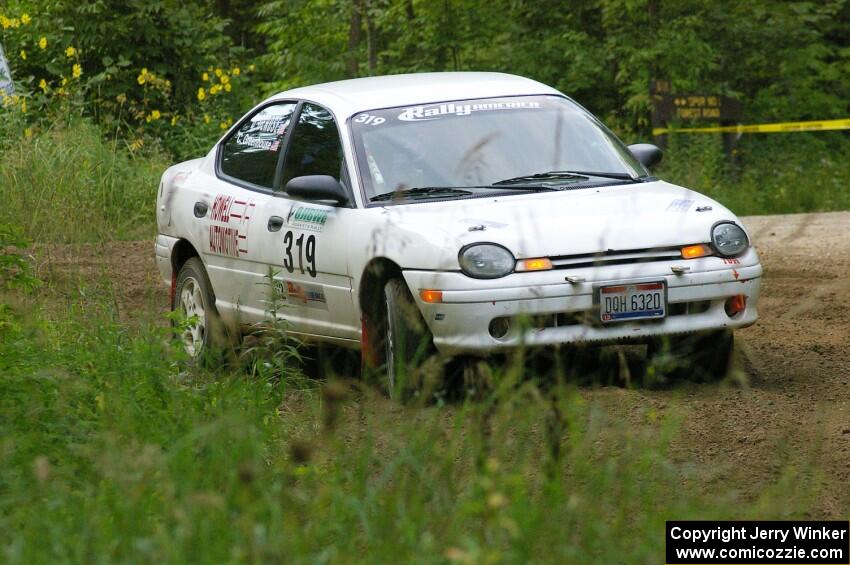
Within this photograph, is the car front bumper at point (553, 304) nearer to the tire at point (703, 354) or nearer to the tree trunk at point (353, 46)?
the tire at point (703, 354)

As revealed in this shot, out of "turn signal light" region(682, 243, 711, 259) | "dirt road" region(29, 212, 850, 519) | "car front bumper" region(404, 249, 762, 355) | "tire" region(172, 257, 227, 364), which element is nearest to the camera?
"dirt road" region(29, 212, 850, 519)

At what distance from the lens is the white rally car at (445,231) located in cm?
634

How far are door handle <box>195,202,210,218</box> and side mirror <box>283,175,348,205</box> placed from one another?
138 centimetres

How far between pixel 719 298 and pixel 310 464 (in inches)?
99.7

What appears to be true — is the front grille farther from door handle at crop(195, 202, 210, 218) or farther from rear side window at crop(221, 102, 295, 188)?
door handle at crop(195, 202, 210, 218)

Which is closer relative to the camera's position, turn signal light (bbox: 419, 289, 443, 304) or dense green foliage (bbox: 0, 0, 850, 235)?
turn signal light (bbox: 419, 289, 443, 304)

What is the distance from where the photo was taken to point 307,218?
24.3ft

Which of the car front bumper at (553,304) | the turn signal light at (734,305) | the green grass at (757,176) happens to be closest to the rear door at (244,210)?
the car front bumper at (553,304)

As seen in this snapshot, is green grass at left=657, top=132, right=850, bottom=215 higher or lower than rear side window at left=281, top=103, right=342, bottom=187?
lower

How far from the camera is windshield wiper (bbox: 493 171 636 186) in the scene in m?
7.21

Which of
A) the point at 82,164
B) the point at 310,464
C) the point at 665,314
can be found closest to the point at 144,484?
the point at 310,464

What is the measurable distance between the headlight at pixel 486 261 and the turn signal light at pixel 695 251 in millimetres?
797

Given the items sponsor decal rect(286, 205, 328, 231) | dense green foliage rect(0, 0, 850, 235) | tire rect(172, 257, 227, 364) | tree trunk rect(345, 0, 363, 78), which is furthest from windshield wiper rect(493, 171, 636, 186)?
tree trunk rect(345, 0, 363, 78)

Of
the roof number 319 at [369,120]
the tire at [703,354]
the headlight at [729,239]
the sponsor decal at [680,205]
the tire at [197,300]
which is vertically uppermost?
the roof number 319 at [369,120]
